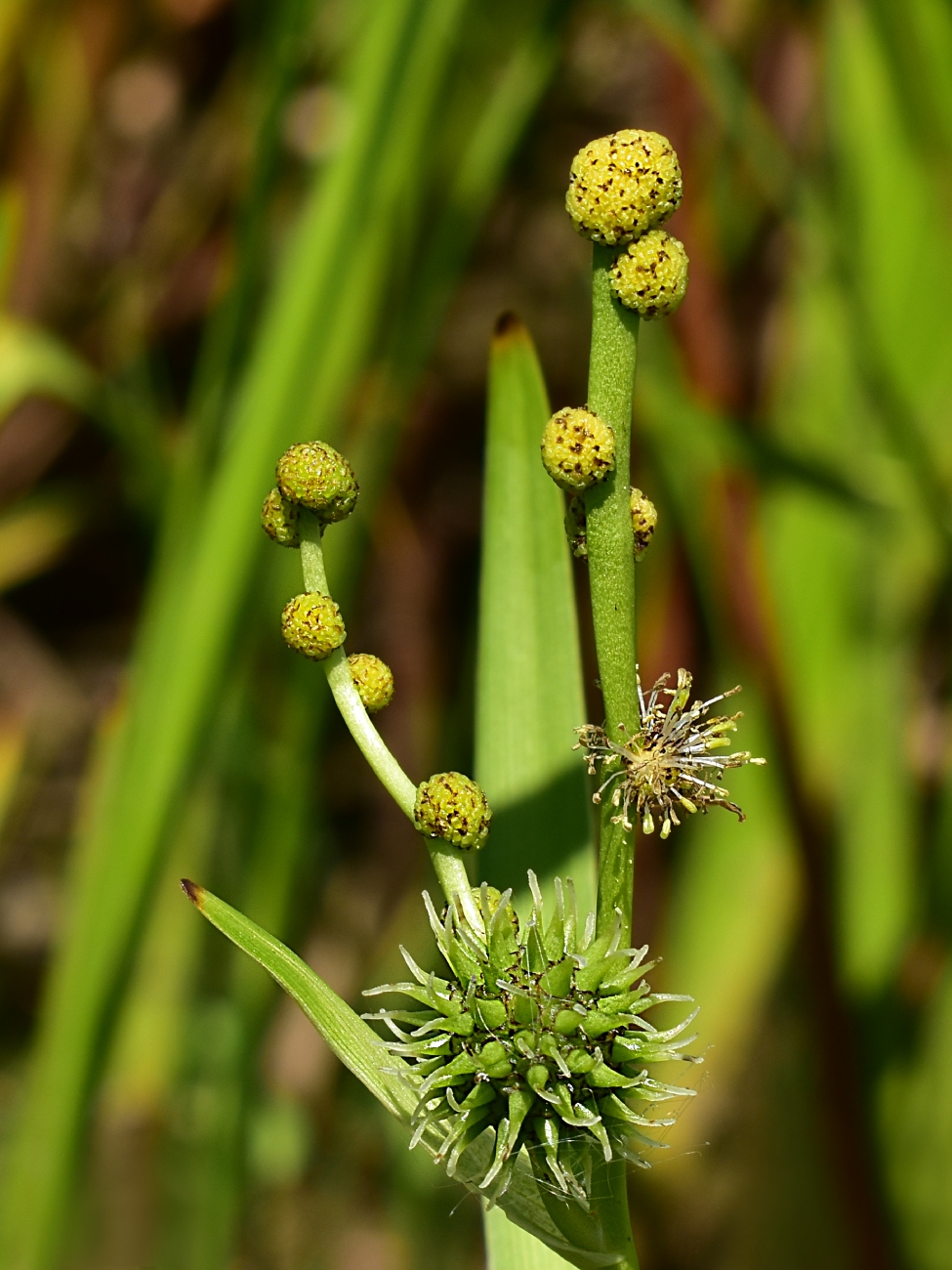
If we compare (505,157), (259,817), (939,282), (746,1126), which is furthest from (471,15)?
(746,1126)

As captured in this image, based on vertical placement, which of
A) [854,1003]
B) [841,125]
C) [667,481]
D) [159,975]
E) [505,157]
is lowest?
[854,1003]

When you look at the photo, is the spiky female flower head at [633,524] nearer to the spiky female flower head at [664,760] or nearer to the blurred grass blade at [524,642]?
the spiky female flower head at [664,760]

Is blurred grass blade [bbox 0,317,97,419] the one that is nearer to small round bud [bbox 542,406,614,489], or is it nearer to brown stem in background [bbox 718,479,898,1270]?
brown stem in background [bbox 718,479,898,1270]

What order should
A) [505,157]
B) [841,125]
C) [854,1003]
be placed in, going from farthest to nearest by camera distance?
[841,125] → [854,1003] → [505,157]

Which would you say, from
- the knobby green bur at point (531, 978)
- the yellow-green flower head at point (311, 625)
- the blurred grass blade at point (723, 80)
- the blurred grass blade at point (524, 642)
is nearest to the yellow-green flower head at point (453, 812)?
the knobby green bur at point (531, 978)

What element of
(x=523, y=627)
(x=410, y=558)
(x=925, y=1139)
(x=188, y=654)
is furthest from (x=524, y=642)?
(x=410, y=558)

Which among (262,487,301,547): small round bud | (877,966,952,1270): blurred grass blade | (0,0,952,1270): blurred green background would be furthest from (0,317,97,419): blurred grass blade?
(877,966,952,1270): blurred grass blade

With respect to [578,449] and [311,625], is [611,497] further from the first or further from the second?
[311,625]

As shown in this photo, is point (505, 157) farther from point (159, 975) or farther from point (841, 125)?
point (159, 975)
